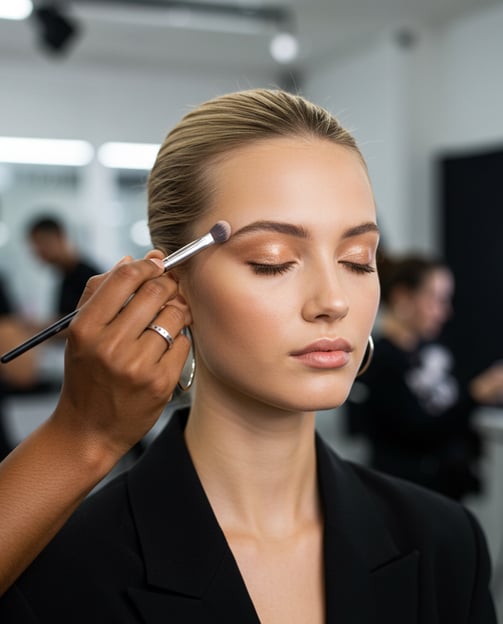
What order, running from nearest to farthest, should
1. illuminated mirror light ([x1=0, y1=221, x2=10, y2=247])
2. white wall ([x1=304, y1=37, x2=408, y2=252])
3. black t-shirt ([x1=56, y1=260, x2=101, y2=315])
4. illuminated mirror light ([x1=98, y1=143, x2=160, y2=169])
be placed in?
black t-shirt ([x1=56, y1=260, x2=101, y2=315]), white wall ([x1=304, y1=37, x2=408, y2=252]), illuminated mirror light ([x1=0, y1=221, x2=10, y2=247]), illuminated mirror light ([x1=98, y1=143, x2=160, y2=169])

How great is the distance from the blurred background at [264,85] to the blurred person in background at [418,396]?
0.70 m

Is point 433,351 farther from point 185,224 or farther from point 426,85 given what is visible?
point 426,85

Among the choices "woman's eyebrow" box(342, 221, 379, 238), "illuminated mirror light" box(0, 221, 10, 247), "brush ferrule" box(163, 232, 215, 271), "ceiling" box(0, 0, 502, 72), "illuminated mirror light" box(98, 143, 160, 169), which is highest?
"ceiling" box(0, 0, 502, 72)

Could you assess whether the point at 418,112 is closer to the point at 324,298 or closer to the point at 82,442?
the point at 324,298

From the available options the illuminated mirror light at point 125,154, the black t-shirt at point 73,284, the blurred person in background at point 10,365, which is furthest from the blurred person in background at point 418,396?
the illuminated mirror light at point 125,154

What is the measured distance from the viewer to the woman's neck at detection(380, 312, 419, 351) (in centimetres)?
276

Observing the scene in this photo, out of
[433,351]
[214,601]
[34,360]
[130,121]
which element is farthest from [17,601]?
[130,121]

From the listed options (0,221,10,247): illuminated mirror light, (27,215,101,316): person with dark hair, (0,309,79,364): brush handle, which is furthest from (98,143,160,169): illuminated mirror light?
(0,309,79,364): brush handle

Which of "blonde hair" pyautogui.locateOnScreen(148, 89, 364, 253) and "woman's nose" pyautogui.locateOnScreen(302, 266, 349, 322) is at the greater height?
"blonde hair" pyautogui.locateOnScreen(148, 89, 364, 253)

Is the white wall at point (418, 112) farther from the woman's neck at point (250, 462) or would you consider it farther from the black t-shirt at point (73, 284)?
the woman's neck at point (250, 462)

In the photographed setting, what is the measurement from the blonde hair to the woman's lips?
0.63 feet

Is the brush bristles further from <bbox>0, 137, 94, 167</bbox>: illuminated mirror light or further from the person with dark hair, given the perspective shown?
<bbox>0, 137, 94, 167</bbox>: illuminated mirror light

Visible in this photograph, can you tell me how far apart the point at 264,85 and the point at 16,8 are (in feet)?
7.24

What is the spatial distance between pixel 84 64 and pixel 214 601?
16.5ft
